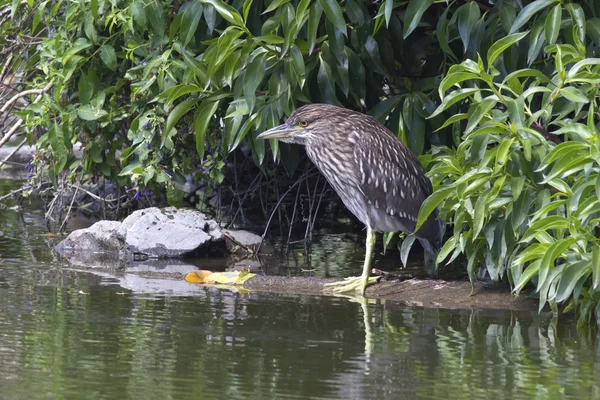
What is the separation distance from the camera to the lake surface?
4.02 metres

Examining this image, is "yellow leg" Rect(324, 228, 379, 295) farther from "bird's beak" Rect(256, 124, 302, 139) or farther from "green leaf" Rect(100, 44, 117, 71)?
"green leaf" Rect(100, 44, 117, 71)

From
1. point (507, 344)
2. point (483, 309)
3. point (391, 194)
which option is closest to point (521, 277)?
point (507, 344)

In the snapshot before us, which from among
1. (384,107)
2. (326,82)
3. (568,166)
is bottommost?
(568,166)

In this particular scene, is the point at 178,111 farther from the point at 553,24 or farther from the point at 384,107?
the point at 553,24

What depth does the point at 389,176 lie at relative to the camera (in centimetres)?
664

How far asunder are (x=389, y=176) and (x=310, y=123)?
0.59 metres

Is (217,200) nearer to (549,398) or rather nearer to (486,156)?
(486,156)

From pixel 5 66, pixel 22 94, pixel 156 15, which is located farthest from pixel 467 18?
pixel 5 66

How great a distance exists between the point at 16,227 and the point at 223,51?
375 centimetres

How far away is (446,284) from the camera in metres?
6.33

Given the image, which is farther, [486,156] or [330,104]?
[330,104]

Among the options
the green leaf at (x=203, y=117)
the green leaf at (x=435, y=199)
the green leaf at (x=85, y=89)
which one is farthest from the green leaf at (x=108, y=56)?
the green leaf at (x=435, y=199)

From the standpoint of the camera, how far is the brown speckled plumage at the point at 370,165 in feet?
21.8

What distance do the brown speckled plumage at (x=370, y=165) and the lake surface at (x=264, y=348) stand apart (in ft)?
2.53
